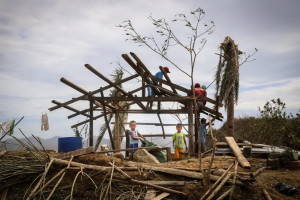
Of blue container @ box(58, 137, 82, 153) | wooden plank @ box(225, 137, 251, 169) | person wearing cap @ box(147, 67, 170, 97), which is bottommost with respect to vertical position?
wooden plank @ box(225, 137, 251, 169)

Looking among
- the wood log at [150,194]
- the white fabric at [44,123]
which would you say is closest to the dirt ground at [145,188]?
the wood log at [150,194]

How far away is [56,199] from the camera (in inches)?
187

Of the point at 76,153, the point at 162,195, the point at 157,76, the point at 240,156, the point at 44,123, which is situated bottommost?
the point at 162,195

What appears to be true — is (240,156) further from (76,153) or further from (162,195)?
(76,153)

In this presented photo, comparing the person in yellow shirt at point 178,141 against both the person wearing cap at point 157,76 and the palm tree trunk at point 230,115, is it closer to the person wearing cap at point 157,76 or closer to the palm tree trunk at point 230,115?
the person wearing cap at point 157,76

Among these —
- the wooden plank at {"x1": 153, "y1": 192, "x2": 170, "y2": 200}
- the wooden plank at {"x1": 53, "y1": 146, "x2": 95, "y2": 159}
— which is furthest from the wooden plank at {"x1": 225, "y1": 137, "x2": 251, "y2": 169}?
the wooden plank at {"x1": 53, "y1": 146, "x2": 95, "y2": 159}

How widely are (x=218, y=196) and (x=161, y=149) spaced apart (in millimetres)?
3793

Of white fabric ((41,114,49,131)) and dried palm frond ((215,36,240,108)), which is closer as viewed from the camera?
white fabric ((41,114,49,131))

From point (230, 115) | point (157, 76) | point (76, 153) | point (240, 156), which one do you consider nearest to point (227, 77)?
point (230, 115)

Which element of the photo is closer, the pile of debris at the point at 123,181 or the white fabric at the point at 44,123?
the pile of debris at the point at 123,181

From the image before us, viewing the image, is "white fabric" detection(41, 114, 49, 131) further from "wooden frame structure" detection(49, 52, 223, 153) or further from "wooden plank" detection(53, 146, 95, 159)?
"wooden plank" detection(53, 146, 95, 159)

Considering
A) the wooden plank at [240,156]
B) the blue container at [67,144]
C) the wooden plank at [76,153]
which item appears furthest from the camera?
the blue container at [67,144]

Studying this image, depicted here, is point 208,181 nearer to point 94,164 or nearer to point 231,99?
point 94,164

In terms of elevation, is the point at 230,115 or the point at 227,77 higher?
the point at 227,77
